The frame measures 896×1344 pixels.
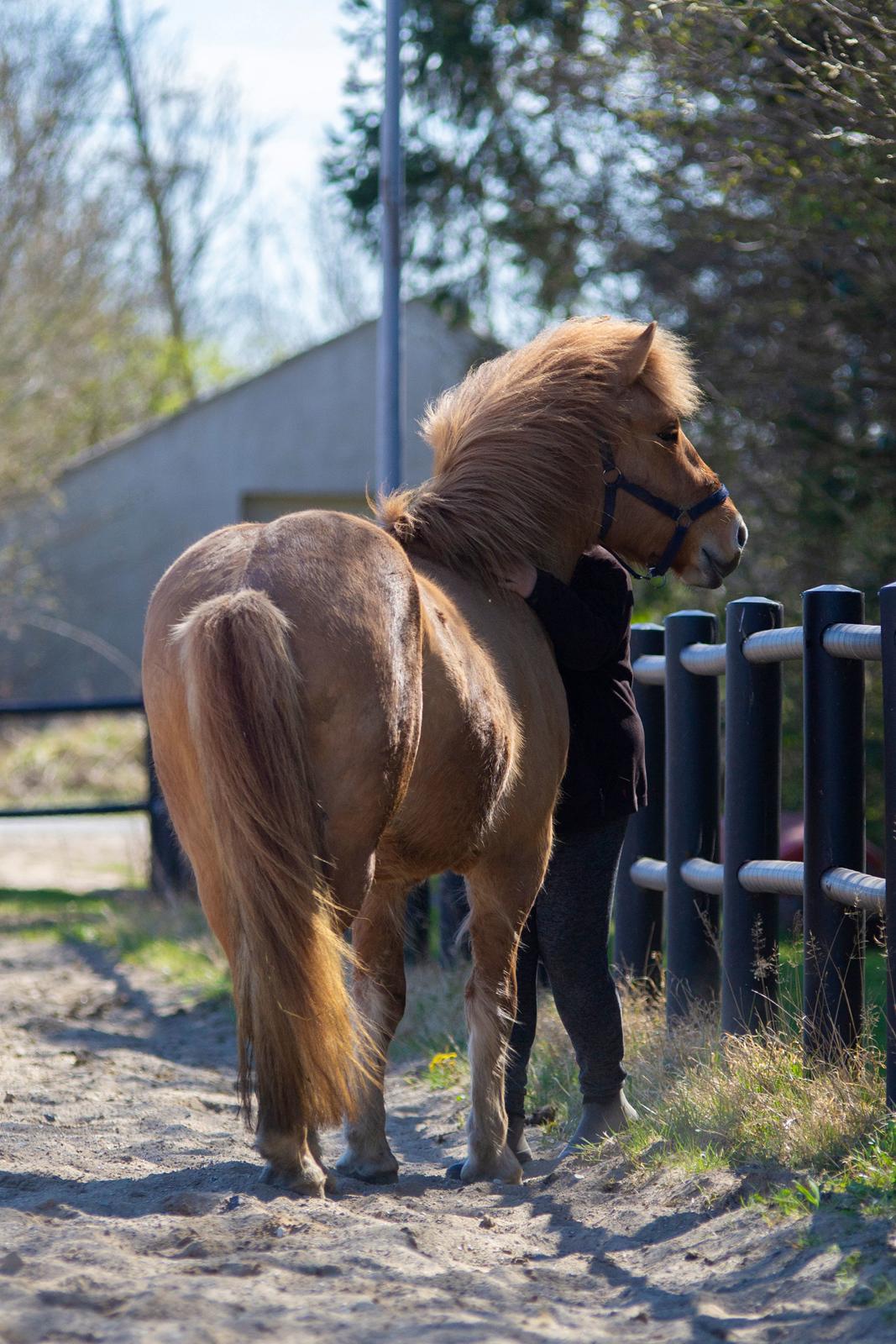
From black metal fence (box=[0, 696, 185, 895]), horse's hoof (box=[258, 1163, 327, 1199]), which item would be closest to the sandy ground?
black metal fence (box=[0, 696, 185, 895])

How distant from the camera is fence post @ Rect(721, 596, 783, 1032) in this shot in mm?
3889

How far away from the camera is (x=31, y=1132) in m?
3.44

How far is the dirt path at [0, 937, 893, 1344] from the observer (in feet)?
6.81

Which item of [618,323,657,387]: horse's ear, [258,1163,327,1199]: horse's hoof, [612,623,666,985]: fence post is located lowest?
[612,623,666,985]: fence post

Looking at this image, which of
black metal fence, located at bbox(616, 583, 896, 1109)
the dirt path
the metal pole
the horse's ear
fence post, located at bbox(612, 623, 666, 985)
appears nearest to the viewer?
the dirt path

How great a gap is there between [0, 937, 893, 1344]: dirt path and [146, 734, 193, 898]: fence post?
4020mm

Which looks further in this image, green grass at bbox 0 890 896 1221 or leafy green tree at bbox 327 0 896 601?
leafy green tree at bbox 327 0 896 601

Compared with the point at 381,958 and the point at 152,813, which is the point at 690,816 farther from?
the point at 152,813

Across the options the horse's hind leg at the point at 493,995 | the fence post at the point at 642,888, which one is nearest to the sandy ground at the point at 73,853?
the fence post at the point at 642,888

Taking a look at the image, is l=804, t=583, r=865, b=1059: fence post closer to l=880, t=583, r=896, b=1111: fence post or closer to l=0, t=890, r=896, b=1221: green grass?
l=0, t=890, r=896, b=1221: green grass

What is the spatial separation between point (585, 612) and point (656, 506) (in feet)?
1.46

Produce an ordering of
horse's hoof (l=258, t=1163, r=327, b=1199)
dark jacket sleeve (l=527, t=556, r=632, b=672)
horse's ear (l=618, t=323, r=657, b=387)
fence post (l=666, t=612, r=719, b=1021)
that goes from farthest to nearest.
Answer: fence post (l=666, t=612, r=719, b=1021) → horse's ear (l=618, t=323, r=657, b=387) → dark jacket sleeve (l=527, t=556, r=632, b=672) → horse's hoof (l=258, t=1163, r=327, b=1199)

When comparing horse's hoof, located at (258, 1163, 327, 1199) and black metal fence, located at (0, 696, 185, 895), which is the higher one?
horse's hoof, located at (258, 1163, 327, 1199)

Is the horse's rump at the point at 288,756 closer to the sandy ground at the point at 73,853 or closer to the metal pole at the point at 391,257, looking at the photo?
the metal pole at the point at 391,257
